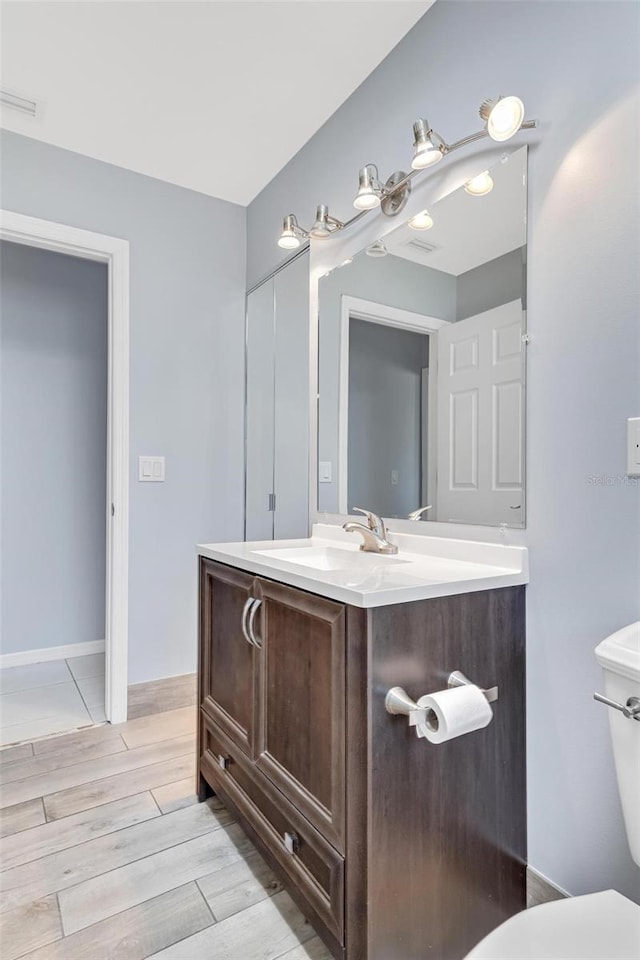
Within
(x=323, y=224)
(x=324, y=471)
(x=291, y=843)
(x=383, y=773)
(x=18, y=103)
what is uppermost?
(x=18, y=103)

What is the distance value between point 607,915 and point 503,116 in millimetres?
1467

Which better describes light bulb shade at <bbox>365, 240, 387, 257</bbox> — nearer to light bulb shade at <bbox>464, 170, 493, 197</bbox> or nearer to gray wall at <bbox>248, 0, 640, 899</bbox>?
light bulb shade at <bbox>464, 170, 493, 197</bbox>

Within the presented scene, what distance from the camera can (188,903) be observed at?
1209 mm

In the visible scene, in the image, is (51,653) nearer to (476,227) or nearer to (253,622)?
(253,622)

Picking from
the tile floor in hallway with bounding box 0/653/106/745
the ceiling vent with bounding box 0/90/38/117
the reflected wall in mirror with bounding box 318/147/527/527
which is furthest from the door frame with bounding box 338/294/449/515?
the tile floor in hallway with bounding box 0/653/106/745

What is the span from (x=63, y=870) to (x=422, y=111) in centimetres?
232

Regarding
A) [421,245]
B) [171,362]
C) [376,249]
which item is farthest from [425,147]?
[171,362]

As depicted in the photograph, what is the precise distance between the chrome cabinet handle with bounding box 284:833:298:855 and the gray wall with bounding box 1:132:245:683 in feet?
4.29

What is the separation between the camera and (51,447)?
297 cm

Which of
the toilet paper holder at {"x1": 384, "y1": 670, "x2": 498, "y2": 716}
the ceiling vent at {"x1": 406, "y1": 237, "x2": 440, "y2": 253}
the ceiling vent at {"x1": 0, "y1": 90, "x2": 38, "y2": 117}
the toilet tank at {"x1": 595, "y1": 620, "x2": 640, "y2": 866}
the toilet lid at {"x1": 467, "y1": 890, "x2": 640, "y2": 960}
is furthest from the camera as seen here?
the ceiling vent at {"x1": 0, "y1": 90, "x2": 38, "y2": 117}

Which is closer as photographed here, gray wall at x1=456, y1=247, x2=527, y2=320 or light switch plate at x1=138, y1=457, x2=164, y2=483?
gray wall at x1=456, y1=247, x2=527, y2=320

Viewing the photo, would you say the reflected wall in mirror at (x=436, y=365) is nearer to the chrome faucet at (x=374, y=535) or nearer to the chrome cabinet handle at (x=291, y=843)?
the chrome faucet at (x=374, y=535)

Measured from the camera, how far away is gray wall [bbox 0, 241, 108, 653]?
285 centimetres

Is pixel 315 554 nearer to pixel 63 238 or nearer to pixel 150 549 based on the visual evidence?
pixel 150 549
